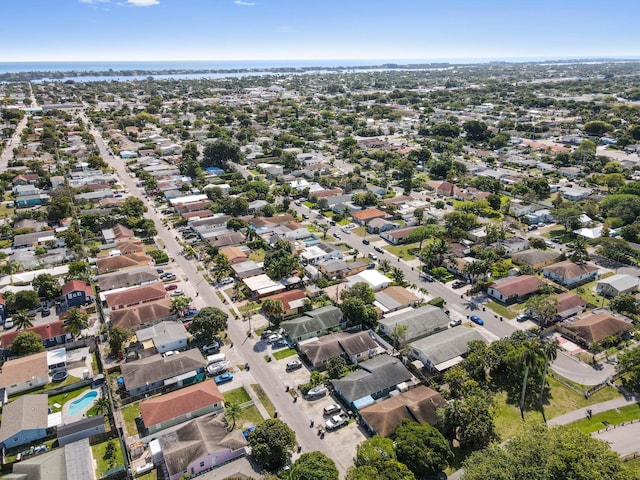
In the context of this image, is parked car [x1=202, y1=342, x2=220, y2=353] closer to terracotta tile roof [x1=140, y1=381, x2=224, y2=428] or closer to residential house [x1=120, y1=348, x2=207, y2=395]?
residential house [x1=120, y1=348, x2=207, y2=395]

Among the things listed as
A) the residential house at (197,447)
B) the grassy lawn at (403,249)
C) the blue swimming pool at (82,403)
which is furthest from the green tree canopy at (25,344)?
the grassy lawn at (403,249)

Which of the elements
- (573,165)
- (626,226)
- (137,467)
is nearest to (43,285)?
(137,467)

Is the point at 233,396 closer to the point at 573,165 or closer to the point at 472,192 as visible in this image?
the point at 472,192

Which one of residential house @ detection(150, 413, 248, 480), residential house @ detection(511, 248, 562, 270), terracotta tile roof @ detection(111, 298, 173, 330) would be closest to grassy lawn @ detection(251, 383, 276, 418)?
residential house @ detection(150, 413, 248, 480)

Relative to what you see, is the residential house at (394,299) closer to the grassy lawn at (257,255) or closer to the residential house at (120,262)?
the grassy lawn at (257,255)

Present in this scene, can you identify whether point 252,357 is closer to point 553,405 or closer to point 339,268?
point 339,268
